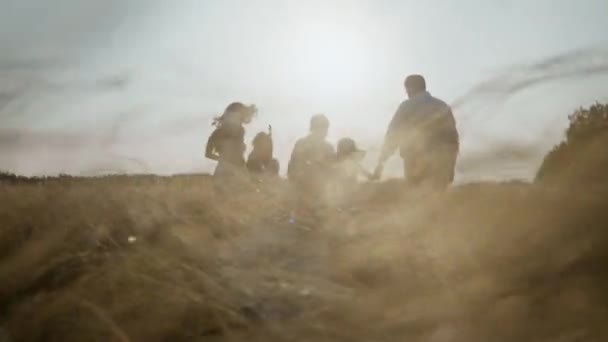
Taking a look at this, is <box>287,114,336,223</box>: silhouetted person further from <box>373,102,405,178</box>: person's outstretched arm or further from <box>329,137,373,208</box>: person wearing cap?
<box>373,102,405,178</box>: person's outstretched arm

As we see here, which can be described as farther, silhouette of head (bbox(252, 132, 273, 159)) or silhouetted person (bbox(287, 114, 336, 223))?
silhouette of head (bbox(252, 132, 273, 159))

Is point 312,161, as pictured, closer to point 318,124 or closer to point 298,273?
point 318,124

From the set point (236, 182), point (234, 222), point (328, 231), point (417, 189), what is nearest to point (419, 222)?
point (328, 231)

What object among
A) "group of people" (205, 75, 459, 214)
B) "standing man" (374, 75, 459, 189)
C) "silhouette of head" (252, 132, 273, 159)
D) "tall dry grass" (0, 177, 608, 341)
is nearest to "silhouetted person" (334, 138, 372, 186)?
"group of people" (205, 75, 459, 214)

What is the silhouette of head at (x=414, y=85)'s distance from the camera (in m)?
8.47

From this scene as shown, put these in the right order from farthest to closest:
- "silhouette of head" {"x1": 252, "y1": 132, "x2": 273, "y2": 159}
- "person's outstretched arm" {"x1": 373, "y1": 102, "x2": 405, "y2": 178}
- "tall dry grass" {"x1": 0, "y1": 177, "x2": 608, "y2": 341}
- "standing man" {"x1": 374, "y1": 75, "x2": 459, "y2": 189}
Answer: "silhouette of head" {"x1": 252, "y1": 132, "x2": 273, "y2": 159} → "person's outstretched arm" {"x1": 373, "y1": 102, "x2": 405, "y2": 178} → "standing man" {"x1": 374, "y1": 75, "x2": 459, "y2": 189} → "tall dry grass" {"x1": 0, "y1": 177, "x2": 608, "y2": 341}

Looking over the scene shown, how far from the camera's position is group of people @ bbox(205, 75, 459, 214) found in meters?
8.20

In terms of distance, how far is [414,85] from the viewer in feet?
27.8

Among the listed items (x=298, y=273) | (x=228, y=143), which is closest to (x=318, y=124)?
(x=228, y=143)

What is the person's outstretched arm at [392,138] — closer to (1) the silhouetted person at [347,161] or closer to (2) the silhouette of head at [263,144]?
(1) the silhouetted person at [347,161]

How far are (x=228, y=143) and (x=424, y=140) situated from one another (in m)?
2.59

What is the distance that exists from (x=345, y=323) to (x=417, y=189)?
454 cm

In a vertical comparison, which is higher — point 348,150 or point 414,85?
point 414,85

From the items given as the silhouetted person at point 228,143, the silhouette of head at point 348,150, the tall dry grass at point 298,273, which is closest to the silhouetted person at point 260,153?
the silhouetted person at point 228,143
